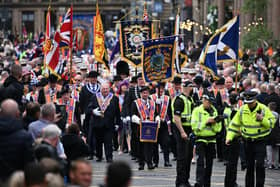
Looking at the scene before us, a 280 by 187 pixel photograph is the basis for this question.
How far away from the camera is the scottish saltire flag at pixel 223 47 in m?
21.7

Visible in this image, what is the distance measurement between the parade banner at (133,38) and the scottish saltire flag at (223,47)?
11.3 ft

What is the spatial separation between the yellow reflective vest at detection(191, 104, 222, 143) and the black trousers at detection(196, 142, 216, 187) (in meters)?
0.11

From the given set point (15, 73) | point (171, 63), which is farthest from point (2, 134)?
point (171, 63)

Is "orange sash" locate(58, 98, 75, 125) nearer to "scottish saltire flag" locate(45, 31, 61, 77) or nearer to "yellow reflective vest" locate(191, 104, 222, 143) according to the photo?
"scottish saltire flag" locate(45, 31, 61, 77)

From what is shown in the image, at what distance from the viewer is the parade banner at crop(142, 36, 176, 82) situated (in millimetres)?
21406

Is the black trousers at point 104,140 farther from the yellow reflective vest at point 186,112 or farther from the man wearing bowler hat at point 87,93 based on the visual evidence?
the yellow reflective vest at point 186,112

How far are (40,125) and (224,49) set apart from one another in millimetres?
8511

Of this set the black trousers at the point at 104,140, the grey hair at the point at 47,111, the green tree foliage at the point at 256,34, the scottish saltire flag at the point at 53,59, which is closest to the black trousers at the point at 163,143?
the black trousers at the point at 104,140

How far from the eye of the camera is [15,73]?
56.8 ft

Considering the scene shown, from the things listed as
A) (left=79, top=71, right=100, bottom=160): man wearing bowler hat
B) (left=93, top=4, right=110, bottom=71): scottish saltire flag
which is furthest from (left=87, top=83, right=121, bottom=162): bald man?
(left=93, top=4, right=110, bottom=71): scottish saltire flag

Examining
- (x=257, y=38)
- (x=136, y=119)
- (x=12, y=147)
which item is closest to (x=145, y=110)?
(x=136, y=119)

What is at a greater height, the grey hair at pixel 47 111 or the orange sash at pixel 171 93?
the grey hair at pixel 47 111

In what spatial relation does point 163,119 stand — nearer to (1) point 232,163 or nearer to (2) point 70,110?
(2) point 70,110

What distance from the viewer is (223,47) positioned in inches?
861
